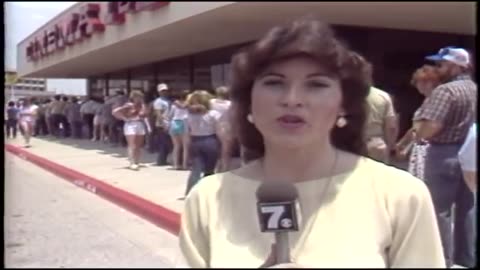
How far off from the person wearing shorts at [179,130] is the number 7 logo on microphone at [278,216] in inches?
219

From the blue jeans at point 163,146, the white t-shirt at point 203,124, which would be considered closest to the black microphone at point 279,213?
the white t-shirt at point 203,124

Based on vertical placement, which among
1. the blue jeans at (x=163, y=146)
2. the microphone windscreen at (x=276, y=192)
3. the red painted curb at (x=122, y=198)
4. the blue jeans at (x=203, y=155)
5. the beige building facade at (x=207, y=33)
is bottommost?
the red painted curb at (x=122, y=198)

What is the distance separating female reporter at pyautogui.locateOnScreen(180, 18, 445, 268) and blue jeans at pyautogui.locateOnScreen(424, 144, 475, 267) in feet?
6.37

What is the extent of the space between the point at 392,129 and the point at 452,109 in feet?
1.47

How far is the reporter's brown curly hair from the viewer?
952 mm

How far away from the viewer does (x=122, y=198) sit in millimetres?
6086

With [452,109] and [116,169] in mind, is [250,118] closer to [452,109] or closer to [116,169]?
[452,109]

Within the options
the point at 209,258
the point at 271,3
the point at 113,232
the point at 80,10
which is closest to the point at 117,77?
the point at 80,10

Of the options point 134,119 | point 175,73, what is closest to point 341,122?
point 134,119

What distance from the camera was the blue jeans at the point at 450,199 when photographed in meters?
2.89

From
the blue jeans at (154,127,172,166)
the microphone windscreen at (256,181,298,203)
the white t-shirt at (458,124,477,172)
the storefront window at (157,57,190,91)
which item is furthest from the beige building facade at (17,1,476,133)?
the microphone windscreen at (256,181,298,203)

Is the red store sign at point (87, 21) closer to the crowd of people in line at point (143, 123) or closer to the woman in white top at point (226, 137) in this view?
the crowd of people in line at point (143, 123)

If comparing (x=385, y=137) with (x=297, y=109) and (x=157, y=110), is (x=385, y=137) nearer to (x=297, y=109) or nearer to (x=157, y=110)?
(x=297, y=109)

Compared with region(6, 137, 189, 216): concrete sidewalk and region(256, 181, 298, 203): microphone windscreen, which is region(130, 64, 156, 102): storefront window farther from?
region(256, 181, 298, 203): microphone windscreen
